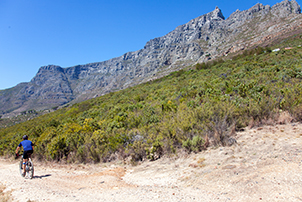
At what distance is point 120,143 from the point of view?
715cm

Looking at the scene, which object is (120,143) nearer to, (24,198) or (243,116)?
(24,198)

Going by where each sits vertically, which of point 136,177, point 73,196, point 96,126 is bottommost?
point 136,177

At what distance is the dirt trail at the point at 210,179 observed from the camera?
3.01m

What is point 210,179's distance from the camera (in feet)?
12.1

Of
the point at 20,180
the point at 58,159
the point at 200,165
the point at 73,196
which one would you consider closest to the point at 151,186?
the point at 200,165

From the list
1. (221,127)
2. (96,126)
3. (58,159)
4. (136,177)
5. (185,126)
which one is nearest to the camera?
(136,177)

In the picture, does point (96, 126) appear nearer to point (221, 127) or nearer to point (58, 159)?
point (58, 159)

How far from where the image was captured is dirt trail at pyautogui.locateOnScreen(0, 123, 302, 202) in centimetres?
301

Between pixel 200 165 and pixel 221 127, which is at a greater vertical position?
pixel 221 127

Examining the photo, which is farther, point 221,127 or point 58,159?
point 58,159

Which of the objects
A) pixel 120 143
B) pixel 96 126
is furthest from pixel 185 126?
pixel 96 126

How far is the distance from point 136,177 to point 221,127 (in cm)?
330

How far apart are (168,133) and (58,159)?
6.04m

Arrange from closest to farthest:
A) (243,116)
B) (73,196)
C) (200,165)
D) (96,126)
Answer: (73,196) < (200,165) < (243,116) < (96,126)
